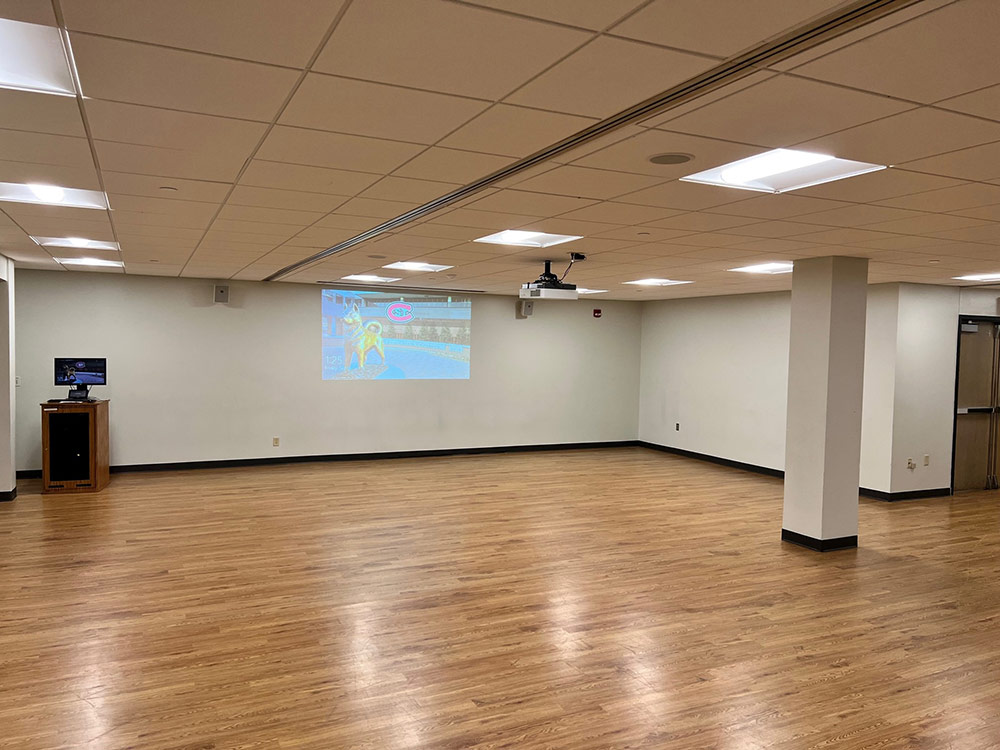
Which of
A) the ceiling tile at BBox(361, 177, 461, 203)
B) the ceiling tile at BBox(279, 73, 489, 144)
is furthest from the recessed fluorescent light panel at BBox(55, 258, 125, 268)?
the ceiling tile at BBox(279, 73, 489, 144)

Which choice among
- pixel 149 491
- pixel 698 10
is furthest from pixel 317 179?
pixel 149 491

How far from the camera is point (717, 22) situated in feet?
5.30

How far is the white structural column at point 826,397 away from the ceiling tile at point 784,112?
3788 millimetres

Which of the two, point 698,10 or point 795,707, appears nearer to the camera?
point 698,10

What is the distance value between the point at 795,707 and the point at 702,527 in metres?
3.51

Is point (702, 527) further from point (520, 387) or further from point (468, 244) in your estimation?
point (520, 387)

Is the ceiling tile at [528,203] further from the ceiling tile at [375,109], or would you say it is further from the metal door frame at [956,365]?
the metal door frame at [956,365]

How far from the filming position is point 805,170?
3178 millimetres

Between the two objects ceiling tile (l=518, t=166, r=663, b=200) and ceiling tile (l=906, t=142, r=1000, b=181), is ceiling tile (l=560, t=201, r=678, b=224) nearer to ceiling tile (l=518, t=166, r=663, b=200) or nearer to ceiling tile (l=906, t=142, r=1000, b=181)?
ceiling tile (l=518, t=166, r=663, b=200)

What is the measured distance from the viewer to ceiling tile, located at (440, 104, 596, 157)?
2.33 metres

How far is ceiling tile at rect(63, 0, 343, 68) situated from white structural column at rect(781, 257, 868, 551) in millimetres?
5208

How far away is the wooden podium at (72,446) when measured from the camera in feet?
25.5

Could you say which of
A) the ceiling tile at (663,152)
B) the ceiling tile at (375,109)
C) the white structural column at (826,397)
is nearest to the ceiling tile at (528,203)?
the ceiling tile at (663,152)

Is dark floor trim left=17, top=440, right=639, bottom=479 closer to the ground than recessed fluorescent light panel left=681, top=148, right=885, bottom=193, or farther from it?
closer to the ground
